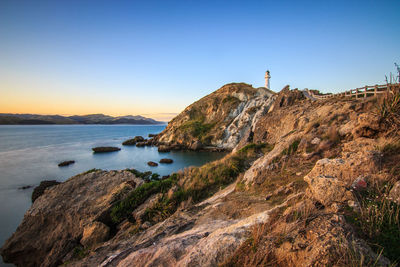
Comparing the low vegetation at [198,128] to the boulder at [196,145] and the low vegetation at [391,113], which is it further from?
the low vegetation at [391,113]

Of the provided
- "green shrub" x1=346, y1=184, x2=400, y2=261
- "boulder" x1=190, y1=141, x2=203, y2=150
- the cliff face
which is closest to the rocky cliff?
"green shrub" x1=346, y1=184, x2=400, y2=261

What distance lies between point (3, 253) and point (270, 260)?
45.4ft

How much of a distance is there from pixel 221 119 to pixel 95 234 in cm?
4256

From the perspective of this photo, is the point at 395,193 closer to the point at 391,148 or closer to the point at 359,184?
the point at 359,184

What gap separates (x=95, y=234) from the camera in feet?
25.7

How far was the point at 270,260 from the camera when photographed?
2172mm

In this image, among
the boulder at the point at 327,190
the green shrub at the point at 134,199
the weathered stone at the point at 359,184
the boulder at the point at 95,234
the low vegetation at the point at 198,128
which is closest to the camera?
the boulder at the point at 327,190

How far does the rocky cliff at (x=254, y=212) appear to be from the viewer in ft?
7.25

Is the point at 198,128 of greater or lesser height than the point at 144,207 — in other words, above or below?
above

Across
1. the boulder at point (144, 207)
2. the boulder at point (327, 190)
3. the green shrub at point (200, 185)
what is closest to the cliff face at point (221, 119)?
the green shrub at point (200, 185)

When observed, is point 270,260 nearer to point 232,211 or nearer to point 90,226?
point 232,211

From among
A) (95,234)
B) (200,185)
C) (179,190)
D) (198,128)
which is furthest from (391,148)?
(198,128)

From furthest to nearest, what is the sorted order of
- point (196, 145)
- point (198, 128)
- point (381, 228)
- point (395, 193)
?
point (198, 128) < point (196, 145) < point (395, 193) < point (381, 228)

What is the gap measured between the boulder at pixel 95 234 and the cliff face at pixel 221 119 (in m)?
31.9
